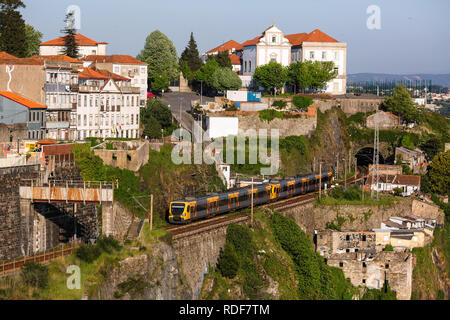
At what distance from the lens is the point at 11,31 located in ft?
253

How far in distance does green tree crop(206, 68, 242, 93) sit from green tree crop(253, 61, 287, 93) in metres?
3.32

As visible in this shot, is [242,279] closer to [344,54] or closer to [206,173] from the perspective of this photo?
[206,173]

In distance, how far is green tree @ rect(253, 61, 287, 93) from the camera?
297 feet

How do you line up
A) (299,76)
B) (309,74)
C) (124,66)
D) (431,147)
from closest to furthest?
1. (124,66)
2. (431,147)
3. (299,76)
4. (309,74)

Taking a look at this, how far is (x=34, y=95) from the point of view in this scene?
62.9 meters

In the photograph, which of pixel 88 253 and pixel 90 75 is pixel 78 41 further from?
pixel 88 253

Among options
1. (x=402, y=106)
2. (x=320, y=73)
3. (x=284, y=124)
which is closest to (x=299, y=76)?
(x=320, y=73)

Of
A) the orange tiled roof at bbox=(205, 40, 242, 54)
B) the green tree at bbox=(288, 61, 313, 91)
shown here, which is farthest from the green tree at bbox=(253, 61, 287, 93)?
the orange tiled roof at bbox=(205, 40, 242, 54)

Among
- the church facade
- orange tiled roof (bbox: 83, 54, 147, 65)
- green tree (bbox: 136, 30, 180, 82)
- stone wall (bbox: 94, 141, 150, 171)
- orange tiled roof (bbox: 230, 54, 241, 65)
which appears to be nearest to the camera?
stone wall (bbox: 94, 141, 150, 171)

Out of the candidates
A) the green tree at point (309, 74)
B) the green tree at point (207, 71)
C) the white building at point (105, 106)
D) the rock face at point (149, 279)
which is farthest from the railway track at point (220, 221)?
the green tree at point (207, 71)

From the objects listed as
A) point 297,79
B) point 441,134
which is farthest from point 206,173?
point 441,134

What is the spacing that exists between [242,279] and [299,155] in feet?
96.4

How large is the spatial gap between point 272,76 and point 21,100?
121 feet

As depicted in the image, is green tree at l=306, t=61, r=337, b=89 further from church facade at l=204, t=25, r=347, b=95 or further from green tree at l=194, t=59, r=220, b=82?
green tree at l=194, t=59, r=220, b=82
